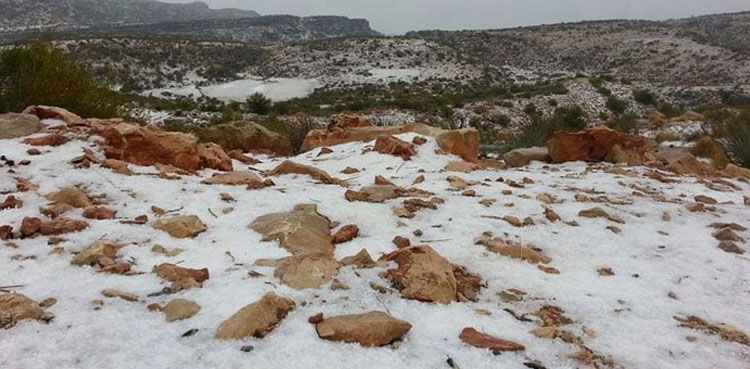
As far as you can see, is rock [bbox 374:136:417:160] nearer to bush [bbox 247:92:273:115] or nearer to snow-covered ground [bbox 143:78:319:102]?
bush [bbox 247:92:273:115]

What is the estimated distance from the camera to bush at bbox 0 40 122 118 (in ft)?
24.8

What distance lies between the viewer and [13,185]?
4.22 metres

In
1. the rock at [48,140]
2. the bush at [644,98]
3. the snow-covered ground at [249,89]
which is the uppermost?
the bush at [644,98]

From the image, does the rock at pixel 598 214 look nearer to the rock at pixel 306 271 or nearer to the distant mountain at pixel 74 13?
the rock at pixel 306 271

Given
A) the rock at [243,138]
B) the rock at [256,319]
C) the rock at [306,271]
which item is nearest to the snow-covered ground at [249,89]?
the rock at [243,138]

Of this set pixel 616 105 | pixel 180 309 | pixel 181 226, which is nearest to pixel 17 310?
pixel 180 309

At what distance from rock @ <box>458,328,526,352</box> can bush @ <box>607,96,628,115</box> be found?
27.2 m

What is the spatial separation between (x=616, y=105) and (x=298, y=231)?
27290 millimetres

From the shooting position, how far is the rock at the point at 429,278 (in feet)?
9.75

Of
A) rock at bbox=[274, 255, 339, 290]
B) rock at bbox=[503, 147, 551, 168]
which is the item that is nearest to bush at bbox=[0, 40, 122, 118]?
rock at bbox=[274, 255, 339, 290]

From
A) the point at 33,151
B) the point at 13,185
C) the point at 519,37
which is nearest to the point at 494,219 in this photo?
the point at 13,185

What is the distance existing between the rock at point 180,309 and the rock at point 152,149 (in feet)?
10.8

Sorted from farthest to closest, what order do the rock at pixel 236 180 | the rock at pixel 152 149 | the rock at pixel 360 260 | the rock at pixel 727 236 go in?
the rock at pixel 152 149 < the rock at pixel 236 180 < the rock at pixel 727 236 < the rock at pixel 360 260

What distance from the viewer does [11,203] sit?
3.88m
